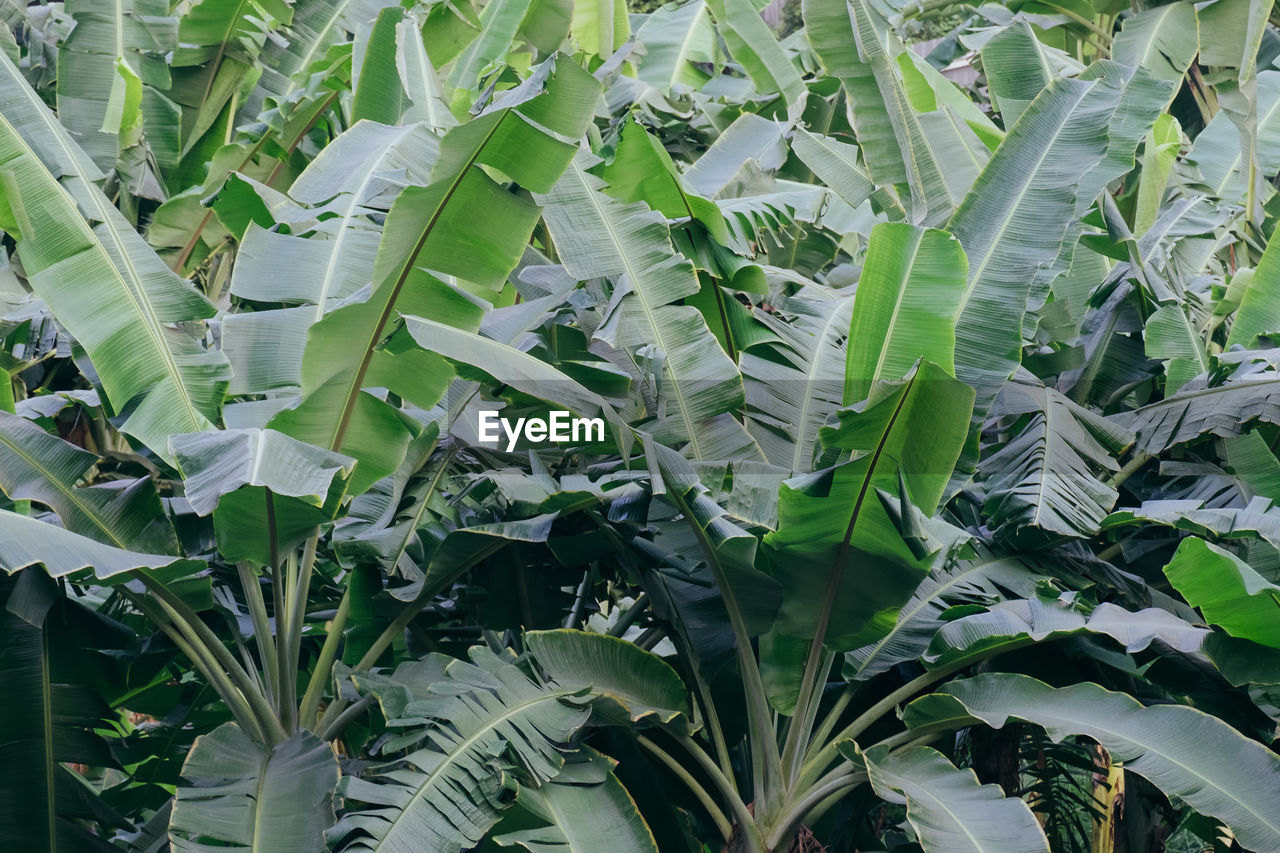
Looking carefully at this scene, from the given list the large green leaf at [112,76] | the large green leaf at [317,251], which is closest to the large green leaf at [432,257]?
the large green leaf at [317,251]

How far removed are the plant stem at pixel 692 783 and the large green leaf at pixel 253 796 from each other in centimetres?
95

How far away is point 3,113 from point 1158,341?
164 inches

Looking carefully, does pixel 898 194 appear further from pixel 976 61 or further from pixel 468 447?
pixel 976 61

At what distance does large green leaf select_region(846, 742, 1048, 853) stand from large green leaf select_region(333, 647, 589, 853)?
85 centimetres

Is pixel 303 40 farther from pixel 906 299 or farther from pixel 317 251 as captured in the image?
pixel 906 299

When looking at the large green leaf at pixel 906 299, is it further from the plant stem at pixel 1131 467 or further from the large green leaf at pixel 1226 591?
the plant stem at pixel 1131 467

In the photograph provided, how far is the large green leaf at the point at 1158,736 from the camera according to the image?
2.76 meters

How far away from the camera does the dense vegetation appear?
9.62 ft

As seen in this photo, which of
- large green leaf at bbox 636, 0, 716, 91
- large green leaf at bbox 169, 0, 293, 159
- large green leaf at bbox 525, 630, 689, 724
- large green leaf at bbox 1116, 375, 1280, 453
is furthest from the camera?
large green leaf at bbox 636, 0, 716, 91

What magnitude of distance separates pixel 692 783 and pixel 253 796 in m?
1.28

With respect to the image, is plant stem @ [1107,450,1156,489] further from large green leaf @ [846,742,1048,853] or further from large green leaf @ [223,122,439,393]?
large green leaf @ [223,122,439,393]

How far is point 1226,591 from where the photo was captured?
2.90 meters

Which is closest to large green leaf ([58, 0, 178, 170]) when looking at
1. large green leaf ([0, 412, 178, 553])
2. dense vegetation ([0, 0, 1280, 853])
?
dense vegetation ([0, 0, 1280, 853])

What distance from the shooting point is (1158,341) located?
4176 mm
